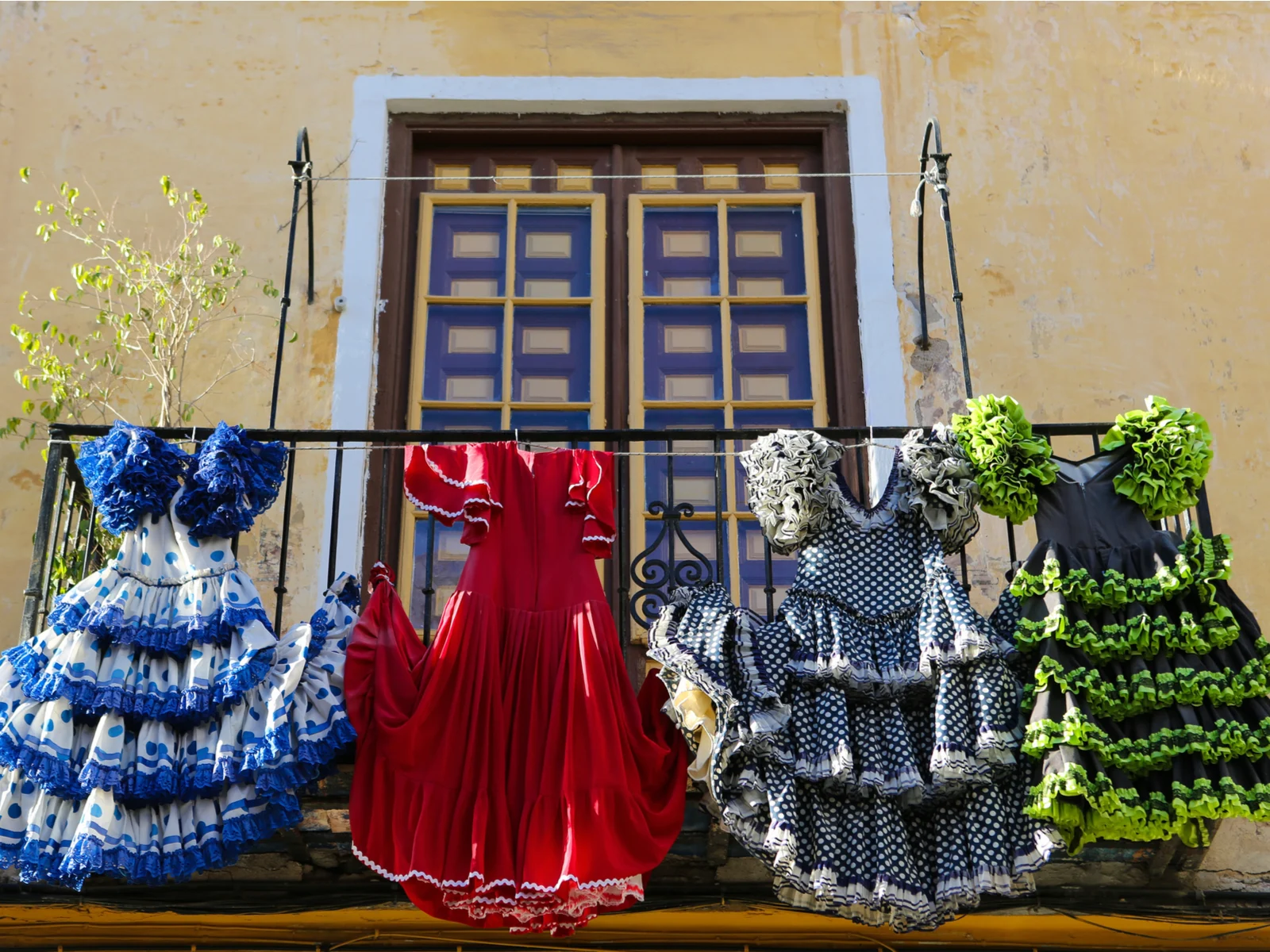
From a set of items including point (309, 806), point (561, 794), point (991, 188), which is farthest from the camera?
point (991, 188)

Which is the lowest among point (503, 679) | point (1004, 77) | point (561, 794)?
point (561, 794)

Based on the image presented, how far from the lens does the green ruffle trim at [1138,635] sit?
5070 mm

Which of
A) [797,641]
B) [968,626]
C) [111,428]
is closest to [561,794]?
[797,641]

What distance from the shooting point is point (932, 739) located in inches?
201

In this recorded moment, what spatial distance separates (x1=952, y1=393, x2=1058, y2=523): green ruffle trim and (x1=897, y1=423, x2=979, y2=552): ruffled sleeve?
41 mm

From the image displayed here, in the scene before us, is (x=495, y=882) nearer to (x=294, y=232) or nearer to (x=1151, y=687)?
(x=1151, y=687)

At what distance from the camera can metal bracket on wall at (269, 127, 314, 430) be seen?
6477 millimetres

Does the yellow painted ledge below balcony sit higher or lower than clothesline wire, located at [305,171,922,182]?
lower

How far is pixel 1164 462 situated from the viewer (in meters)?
5.48

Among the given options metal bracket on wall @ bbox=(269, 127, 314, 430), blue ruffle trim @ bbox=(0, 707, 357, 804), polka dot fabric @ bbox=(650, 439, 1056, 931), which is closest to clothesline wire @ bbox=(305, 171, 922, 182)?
metal bracket on wall @ bbox=(269, 127, 314, 430)

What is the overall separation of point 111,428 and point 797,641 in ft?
7.21

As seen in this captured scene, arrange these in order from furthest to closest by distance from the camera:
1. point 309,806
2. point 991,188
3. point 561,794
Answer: point 991,188 < point 309,806 < point 561,794

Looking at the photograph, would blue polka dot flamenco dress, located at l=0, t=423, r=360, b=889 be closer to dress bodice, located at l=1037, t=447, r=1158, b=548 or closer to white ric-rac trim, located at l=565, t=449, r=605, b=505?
white ric-rac trim, located at l=565, t=449, r=605, b=505

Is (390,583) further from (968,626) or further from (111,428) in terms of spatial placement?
(968,626)
